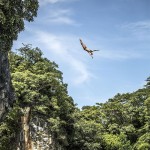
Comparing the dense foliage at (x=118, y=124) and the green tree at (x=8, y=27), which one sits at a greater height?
the dense foliage at (x=118, y=124)

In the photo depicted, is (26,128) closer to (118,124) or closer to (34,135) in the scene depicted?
(34,135)

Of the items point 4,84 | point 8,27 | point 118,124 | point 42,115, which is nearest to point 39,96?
point 42,115

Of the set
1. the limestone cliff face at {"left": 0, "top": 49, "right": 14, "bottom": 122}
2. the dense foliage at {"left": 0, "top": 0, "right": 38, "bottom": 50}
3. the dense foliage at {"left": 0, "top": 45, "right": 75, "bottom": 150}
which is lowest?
the limestone cliff face at {"left": 0, "top": 49, "right": 14, "bottom": 122}

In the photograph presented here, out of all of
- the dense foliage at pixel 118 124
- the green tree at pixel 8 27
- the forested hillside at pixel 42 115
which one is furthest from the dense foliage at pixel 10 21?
the dense foliage at pixel 118 124

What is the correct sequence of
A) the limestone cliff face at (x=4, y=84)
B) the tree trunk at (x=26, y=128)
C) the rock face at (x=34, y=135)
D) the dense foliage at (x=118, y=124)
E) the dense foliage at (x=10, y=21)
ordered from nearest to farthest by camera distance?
the dense foliage at (x=10, y=21) → the limestone cliff face at (x=4, y=84) → the tree trunk at (x=26, y=128) → the rock face at (x=34, y=135) → the dense foliage at (x=118, y=124)

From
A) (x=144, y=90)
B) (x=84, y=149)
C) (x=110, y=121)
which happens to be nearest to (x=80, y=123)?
(x=84, y=149)

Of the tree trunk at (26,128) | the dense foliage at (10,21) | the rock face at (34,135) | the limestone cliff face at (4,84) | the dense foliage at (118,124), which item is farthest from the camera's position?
the dense foliage at (118,124)

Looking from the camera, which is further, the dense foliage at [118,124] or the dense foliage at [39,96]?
the dense foliage at [118,124]

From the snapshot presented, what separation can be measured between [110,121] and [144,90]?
9.16 meters

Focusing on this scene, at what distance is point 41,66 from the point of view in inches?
1469

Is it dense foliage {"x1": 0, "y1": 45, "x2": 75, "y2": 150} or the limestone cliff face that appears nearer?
the limestone cliff face

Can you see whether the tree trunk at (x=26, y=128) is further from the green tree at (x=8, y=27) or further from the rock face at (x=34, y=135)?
the green tree at (x=8, y=27)

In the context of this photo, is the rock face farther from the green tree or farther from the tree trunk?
the green tree

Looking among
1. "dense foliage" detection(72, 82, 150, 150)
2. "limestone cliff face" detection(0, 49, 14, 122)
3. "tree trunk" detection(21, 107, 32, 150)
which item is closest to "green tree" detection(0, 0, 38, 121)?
"limestone cliff face" detection(0, 49, 14, 122)
